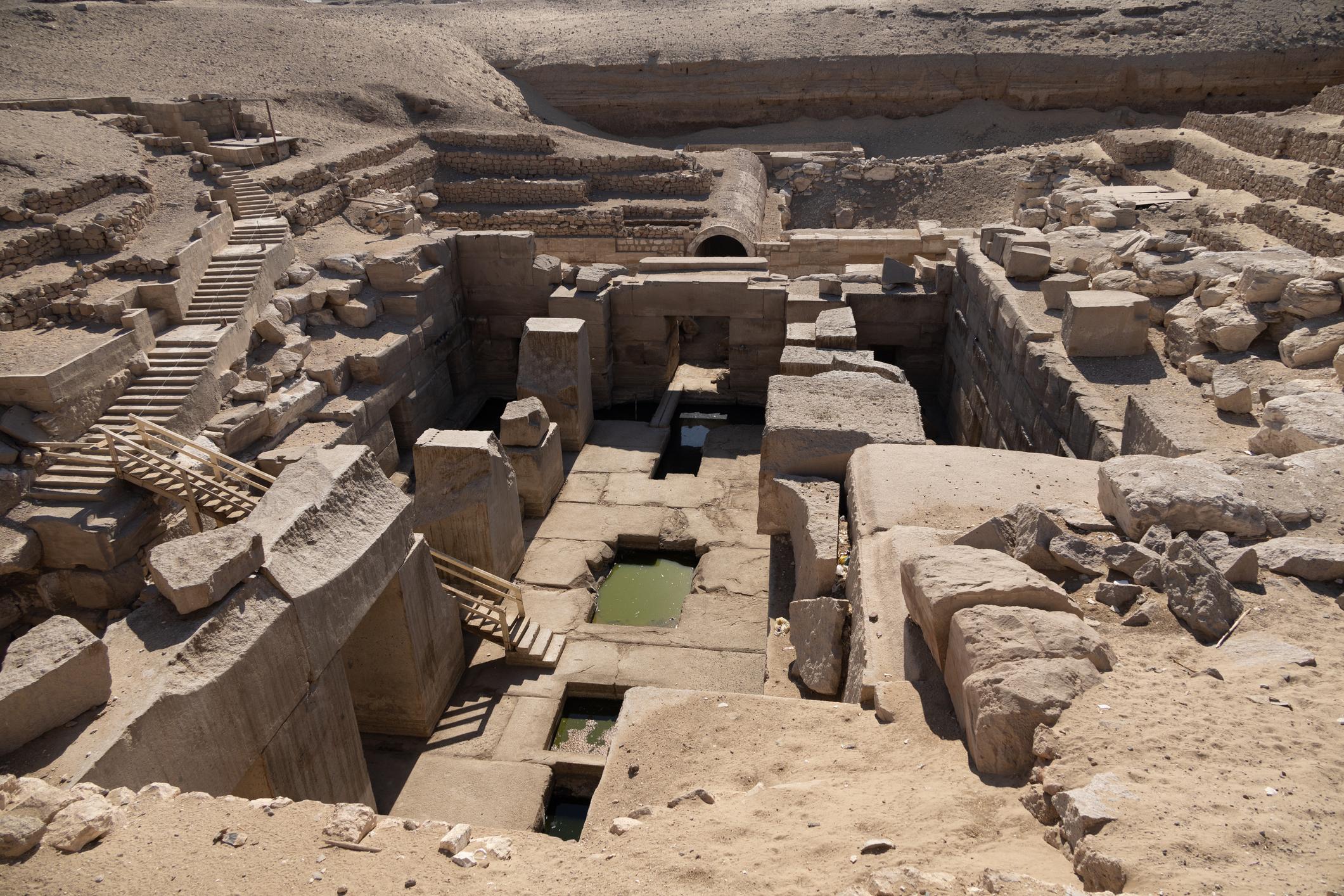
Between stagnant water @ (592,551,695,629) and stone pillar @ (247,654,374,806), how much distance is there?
10.5 feet

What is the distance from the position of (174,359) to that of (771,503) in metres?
7.36

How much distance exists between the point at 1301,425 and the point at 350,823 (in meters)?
6.05

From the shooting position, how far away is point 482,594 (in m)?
8.31

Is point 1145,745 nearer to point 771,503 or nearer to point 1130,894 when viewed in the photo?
point 1130,894

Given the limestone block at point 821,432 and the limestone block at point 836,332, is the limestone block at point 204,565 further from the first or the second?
the limestone block at point 836,332

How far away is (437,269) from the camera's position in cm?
1220

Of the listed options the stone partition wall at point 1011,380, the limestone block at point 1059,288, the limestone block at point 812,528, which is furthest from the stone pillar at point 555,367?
the limestone block at point 1059,288

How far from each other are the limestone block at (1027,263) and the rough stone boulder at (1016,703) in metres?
8.07

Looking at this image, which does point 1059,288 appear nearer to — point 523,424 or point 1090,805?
point 523,424

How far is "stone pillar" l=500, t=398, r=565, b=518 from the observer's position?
382 inches

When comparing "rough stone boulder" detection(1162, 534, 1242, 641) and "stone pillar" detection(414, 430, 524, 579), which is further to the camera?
"stone pillar" detection(414, 430, 524, 579)

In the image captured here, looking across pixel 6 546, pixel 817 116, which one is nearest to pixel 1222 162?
pixel 817 116

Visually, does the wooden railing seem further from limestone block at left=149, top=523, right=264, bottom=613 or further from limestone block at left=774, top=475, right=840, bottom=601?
limestone block at left=774, top=475, right=840, bottom=601

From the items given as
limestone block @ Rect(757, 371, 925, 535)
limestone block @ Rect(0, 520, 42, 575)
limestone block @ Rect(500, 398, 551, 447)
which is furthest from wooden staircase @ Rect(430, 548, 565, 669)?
limestone block @ Rect(0, 520, 42, 575)
